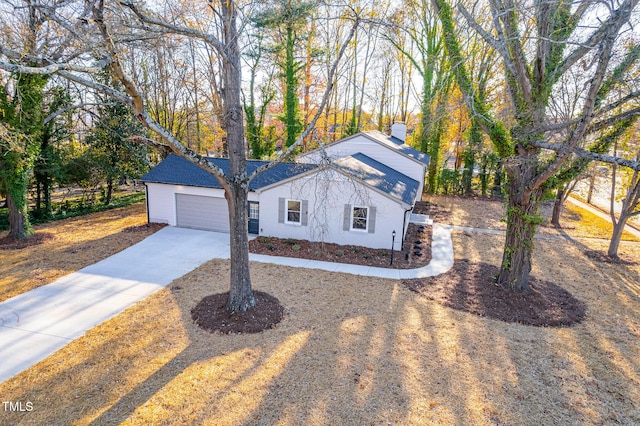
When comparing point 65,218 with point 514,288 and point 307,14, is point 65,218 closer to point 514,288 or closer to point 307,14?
point 307,14

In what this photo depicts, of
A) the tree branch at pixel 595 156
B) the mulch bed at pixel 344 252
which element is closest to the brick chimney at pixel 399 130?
A: the mulch bed at pixel 344 252

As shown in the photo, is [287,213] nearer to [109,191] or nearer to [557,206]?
[109,191]

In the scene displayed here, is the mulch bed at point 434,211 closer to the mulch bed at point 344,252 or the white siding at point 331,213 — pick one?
the mulch bed at point 344,252

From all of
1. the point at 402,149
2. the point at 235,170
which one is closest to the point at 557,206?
the point at 402,149

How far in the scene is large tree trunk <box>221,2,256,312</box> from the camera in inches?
254

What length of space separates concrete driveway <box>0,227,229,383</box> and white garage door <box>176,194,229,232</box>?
1620 millimetres

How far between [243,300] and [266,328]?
88 centimetres

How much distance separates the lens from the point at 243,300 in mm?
7719

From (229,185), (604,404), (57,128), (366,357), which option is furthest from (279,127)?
(604,404)

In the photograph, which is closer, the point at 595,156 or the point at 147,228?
the point at 595,156

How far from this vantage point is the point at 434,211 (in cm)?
2108

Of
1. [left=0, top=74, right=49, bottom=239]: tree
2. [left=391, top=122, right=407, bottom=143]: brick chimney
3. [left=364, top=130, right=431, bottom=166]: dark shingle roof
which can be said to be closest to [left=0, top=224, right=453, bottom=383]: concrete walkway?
[left=0, top=74, right=49, bottom=239]: tree

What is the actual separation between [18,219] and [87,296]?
719cm

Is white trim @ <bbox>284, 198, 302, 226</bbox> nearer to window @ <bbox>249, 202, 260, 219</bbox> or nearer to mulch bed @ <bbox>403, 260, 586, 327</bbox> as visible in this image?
window @ <bbox>249, 202, 260, 219</bbox>
